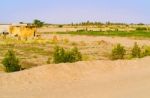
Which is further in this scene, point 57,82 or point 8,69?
point 8,69

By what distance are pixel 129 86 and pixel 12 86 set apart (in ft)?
13.0

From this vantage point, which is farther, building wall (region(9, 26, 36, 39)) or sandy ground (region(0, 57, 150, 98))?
building wall (region(9, 26, 36, 39))

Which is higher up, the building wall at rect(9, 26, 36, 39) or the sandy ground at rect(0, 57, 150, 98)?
the sandy ground at rect(0, 57, 150, 98)

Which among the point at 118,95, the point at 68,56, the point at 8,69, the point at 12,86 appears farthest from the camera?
the point at 68,56

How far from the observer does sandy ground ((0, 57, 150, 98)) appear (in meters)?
13.0

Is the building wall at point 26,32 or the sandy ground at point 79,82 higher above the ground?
the sandy ground at point 79,82

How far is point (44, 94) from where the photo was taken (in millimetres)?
12852

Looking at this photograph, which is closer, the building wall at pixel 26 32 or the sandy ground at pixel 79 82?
the sandy ground at pixel 79 82

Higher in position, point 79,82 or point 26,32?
point 79,82

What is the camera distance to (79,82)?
15.3m

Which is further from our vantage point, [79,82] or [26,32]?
[26,32]

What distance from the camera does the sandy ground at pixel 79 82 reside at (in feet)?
42.8

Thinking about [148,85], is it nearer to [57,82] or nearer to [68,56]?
Result: [57,82]

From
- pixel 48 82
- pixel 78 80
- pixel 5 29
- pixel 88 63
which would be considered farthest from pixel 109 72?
pixel 5 29
